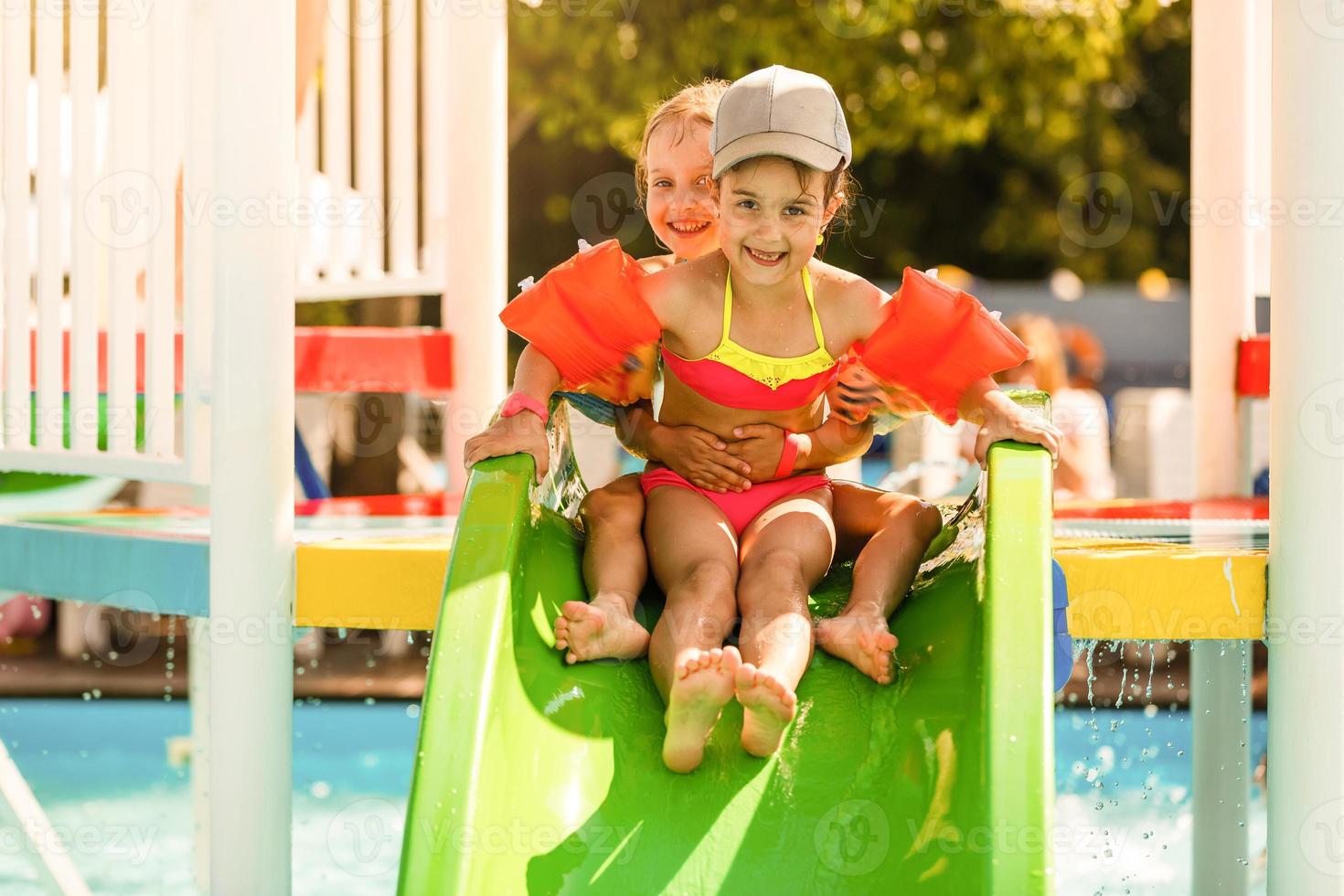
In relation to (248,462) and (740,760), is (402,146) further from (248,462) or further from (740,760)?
(740,760)

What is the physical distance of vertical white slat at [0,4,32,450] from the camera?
310cm

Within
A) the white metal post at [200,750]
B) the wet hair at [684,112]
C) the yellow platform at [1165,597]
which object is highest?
the wet hair at [684,112]

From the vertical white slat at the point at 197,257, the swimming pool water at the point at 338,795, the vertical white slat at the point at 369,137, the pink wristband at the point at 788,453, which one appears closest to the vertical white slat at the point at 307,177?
the vertical white slat at the point at 369,137

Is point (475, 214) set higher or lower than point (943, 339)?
higher

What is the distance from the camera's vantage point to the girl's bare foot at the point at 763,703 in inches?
84.1

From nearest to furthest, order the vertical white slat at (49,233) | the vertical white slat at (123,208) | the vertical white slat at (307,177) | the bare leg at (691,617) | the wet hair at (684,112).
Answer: the bare leg at (691,617) → the vertical white slat at (123,208) → the vertical white slat at (49,233) → the wet hair at (684,112) → the vertical white slat at (307,177)

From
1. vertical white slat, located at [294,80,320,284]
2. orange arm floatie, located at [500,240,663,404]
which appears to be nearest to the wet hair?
orange arm floatie, located at [500,240,663,404]

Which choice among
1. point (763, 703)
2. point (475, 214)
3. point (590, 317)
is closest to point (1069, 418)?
point (475, 214)

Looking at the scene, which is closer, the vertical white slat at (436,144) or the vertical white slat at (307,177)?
the vertical white slat at (307,177)

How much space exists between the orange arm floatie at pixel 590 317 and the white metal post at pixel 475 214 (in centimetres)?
190

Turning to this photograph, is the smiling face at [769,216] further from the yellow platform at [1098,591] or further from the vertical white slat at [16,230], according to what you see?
the vertical white slat at [16,230]

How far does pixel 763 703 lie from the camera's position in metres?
2.16

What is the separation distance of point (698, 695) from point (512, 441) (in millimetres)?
634

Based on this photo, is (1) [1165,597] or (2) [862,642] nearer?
(2) [862,642]
